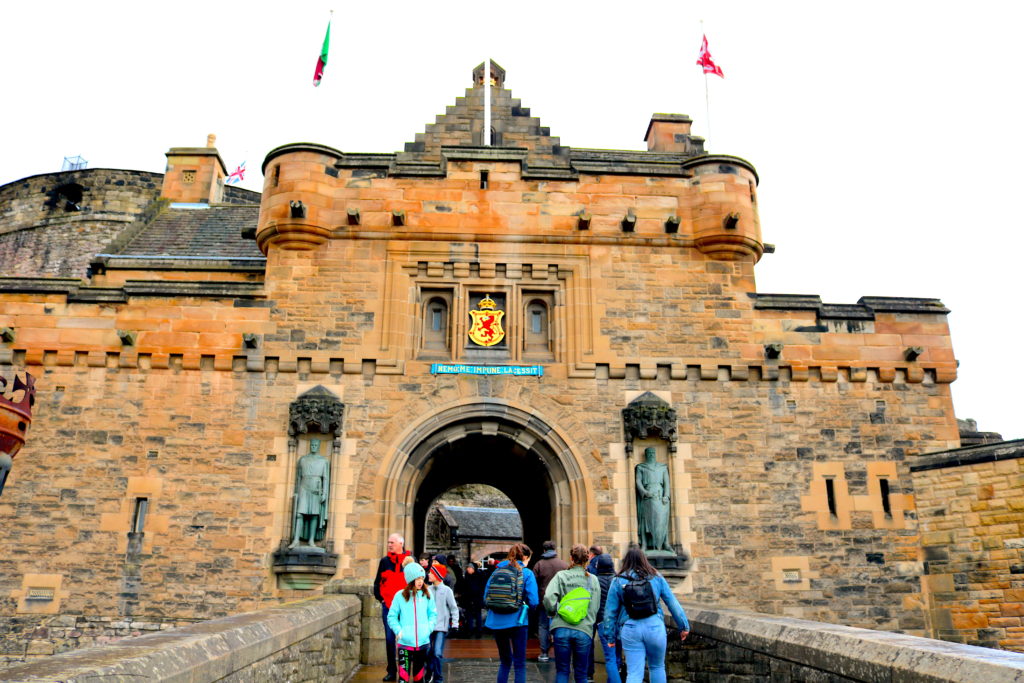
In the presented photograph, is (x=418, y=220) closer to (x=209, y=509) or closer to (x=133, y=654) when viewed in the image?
(x=209, y=509)

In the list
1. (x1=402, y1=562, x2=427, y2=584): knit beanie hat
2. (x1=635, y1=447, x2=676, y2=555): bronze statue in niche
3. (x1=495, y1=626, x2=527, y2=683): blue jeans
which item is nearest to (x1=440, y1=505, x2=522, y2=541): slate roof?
(x1=635, y1=447, x2=676, y2=555): bronze statue in niche

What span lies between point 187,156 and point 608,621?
63.2 feet

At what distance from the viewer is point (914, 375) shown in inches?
563

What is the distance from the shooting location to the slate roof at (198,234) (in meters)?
17.3

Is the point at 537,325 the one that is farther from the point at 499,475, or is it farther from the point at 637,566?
the point at 637,566

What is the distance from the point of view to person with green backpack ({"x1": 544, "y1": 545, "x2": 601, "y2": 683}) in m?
7.28

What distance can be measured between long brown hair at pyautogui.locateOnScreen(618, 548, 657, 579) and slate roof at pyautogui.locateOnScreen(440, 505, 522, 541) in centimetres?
3010

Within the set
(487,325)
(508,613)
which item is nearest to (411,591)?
(508,613)

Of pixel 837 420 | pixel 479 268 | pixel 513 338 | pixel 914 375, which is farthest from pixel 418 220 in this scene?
pixel 914 375

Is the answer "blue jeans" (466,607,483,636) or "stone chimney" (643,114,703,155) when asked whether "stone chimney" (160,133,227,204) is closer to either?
"stone chimney" (643,114,703,155)

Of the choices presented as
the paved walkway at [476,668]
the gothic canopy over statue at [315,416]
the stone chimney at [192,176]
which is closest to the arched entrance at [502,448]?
the gothic canopy over statue at [315,416]

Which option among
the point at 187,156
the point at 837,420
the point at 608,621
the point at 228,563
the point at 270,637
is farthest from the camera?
the point at 187,156

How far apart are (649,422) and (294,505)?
570 cm

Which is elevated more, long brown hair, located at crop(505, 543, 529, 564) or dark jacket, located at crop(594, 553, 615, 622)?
long brown hair, located at crop(505, 543, 529, 564)
